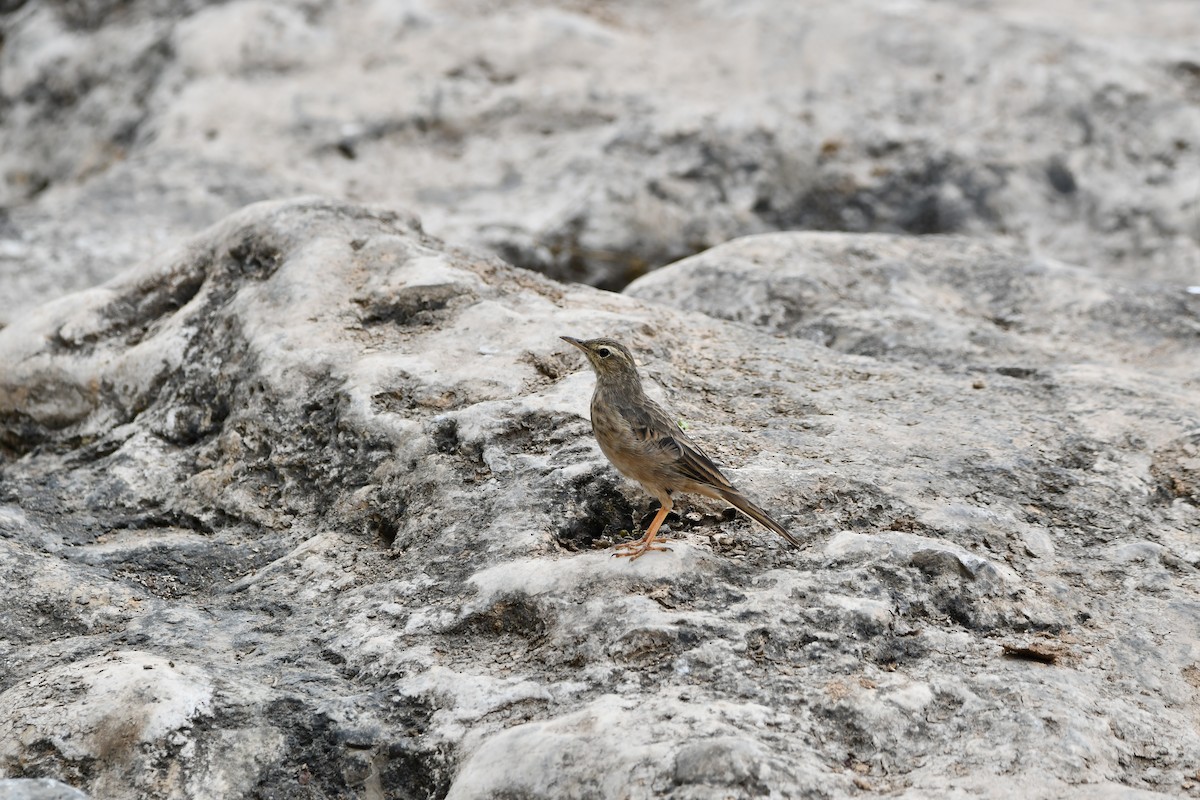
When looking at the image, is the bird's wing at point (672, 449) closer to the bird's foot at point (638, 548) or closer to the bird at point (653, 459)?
the bird at point (653, 459)

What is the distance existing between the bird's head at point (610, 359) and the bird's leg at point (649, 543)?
2.30 feet

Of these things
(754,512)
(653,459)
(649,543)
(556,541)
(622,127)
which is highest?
(653,459)

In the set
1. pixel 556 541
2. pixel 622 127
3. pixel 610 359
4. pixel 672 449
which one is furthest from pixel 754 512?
pixel 622 127

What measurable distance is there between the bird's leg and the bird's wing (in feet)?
0.83

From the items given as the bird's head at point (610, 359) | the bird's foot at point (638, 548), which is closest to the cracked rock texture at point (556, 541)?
the bird's foot at point (638, 548)

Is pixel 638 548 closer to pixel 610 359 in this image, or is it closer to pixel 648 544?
pixel 648 544

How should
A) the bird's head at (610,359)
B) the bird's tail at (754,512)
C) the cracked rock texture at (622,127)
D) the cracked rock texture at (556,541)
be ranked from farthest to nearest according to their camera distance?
the cracked rock texture at (622,127), the bird's head at (610,359), the bird's tail at (754,512), the cracked rock texture at (556,541)

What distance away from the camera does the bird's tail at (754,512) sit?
16.5 ft

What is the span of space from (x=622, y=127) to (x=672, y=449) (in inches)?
303

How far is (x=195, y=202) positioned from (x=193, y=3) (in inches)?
150

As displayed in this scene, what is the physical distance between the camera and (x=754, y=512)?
16.5 feet

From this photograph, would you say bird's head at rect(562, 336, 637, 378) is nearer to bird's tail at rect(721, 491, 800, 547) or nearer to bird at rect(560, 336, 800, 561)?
bird at rect(560, 336, 800, 561)

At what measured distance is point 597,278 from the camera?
11258 mm

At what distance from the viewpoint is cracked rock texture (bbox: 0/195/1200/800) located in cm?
425
